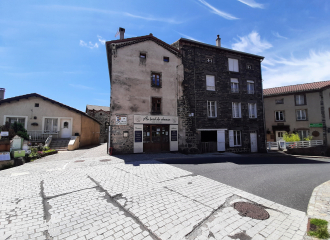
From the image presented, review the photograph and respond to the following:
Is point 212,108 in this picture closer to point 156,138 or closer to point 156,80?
point 156,80

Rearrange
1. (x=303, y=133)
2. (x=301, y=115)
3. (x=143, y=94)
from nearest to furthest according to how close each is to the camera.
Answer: (x=143, y=94) → (x=303, y=133) → (x=301, y=115)

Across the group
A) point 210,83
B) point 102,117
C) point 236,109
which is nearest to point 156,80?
point 210,83

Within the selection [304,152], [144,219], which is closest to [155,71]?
[144,219]

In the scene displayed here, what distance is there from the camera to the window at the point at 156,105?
14.6 m

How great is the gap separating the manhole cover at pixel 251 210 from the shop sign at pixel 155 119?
34.6 feet

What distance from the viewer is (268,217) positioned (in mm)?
3574

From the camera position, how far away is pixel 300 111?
79.0 ft

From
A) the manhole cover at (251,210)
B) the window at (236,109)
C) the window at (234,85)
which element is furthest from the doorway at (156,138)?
the manhole cover at (251,210)

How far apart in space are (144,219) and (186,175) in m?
3.63

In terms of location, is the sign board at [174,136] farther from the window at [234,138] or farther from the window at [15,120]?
the window at [15,120]

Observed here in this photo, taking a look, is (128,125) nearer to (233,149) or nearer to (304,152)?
(233,149)

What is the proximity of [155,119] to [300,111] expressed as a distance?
23.4 metres

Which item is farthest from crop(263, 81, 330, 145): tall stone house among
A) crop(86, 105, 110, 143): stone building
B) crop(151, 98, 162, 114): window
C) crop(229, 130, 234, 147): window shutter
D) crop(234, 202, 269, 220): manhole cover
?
crop(86, 105, 110, 143): stone building

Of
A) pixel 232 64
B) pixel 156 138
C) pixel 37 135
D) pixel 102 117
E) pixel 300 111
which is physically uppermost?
pixel 232 64
